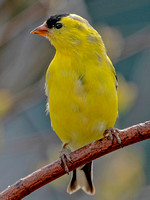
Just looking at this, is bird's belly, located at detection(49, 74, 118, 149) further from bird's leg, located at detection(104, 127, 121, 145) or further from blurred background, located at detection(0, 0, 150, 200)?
blurred background, located at detection(0, 0, 150, 200)

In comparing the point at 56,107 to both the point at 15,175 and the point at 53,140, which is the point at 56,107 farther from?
the point at 15,175

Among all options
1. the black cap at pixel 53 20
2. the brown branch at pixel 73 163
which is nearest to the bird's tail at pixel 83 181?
the brown branch at pixel 73 163

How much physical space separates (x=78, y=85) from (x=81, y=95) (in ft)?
0.25

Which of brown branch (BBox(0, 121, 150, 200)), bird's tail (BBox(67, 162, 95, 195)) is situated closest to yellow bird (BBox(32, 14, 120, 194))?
bird's tail (BBox(67, 162, 95, 195))

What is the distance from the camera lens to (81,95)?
2762 mm

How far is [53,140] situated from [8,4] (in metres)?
1.49

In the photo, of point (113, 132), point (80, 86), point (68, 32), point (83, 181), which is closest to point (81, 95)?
point (80, 86)

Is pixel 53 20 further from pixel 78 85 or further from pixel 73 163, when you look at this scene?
pixel 73 163

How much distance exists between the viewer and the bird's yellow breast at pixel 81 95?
2.77m

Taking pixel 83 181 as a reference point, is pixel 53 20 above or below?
above

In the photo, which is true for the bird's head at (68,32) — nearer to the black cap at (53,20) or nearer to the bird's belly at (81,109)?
the black cap at (53,20)

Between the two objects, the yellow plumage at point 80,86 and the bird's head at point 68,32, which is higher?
the bird's head at point 68,32

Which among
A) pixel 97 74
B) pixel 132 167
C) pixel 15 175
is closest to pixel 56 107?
pixel 97 74

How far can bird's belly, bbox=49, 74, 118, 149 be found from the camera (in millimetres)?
2766
